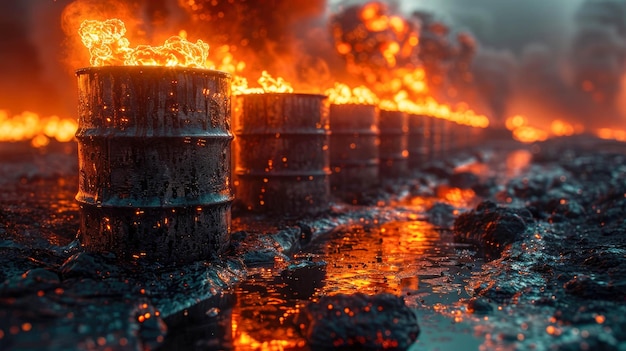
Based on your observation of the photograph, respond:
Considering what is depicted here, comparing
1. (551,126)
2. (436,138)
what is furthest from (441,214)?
(551,126)

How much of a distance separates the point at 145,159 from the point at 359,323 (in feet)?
7.76

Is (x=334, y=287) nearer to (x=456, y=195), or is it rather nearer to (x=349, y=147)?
(x=349, y=147)

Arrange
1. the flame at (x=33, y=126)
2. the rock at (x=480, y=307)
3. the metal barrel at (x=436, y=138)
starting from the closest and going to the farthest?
the rock at (x=480, y=307) < the metal barrel at (x=436, y=138) < the flame at (x=33, y=126)

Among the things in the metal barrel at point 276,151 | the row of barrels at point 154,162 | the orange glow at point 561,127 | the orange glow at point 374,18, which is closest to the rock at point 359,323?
the row of barrels at point 154,162

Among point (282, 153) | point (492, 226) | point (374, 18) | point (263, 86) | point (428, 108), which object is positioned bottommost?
point (492, 226)

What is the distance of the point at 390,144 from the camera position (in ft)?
49.6

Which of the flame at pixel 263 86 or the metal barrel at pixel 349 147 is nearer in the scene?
the flame at pixel 263 86

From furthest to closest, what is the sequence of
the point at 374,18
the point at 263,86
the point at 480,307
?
the point at 374,18, the point at 263,86, the point at 480,307

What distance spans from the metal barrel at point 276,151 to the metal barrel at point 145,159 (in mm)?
3381

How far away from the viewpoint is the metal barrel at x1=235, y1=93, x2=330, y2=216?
8.67 metres

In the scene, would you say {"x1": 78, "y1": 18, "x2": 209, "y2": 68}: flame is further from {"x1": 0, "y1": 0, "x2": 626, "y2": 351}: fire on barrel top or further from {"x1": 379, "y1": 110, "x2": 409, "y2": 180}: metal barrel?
{"x1": 379, "y1": 110, "x2": 409, "y2": 180}: metal barrel

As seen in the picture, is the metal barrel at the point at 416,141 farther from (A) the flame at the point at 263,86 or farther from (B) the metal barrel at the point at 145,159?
(B) the metal barrel at the point at 145,159

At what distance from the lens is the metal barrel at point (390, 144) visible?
15047 mm

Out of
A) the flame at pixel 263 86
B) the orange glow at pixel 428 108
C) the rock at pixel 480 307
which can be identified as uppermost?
the orange glow at pixel 428 108
